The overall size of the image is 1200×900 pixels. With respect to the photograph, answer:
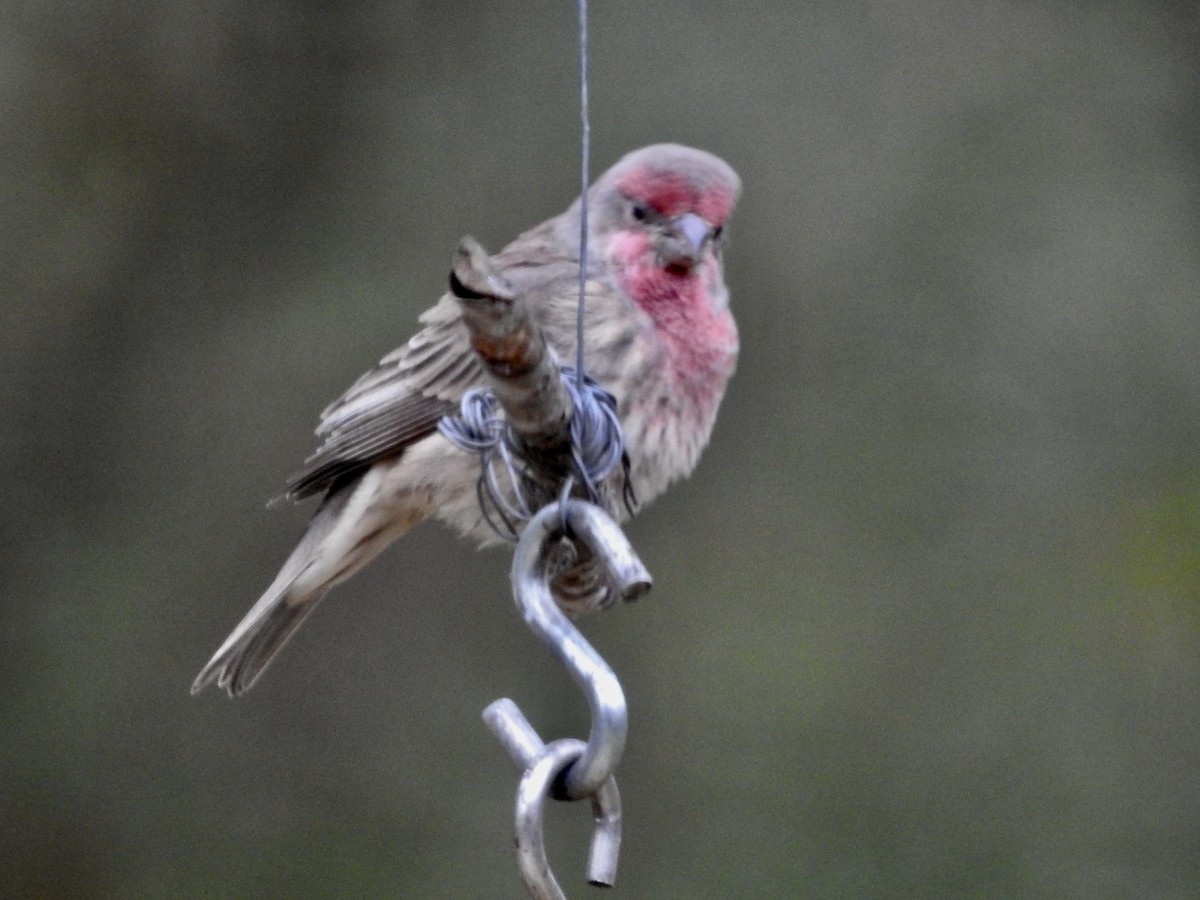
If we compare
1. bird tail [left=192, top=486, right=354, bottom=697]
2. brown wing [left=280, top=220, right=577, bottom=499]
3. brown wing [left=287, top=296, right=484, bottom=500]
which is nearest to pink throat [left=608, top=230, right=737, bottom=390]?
brown wing [left=280, top=220, right=577, bottom=499]

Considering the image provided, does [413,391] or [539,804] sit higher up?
[413,391]

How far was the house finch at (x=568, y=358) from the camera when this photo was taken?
2947 millimetres

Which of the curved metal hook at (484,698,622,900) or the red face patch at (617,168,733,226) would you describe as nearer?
the curved metal hook at (484,698,622,900)

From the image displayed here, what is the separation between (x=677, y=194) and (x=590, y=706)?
56.7 inches

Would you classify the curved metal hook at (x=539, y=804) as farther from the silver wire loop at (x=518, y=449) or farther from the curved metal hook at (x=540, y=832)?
the silver wire loop at (x=518, y=449)

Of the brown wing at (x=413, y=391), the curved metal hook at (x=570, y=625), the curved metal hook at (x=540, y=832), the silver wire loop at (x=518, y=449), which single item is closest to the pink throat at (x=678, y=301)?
the brown wing at (x=413, y=391)

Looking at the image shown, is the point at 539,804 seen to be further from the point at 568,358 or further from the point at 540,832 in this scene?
the point at 568,358

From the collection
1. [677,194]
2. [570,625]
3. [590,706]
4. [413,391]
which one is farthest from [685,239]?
[590,706]

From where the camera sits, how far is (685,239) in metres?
2.92

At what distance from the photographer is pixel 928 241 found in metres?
4.94

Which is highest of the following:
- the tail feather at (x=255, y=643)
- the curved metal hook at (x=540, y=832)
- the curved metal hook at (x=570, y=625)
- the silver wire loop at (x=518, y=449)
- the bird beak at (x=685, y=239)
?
the bird beak at (x=685, y=239)

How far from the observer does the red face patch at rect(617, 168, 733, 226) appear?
2.90 m

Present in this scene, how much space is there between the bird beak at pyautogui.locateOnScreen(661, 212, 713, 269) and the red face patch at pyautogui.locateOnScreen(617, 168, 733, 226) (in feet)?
0.05

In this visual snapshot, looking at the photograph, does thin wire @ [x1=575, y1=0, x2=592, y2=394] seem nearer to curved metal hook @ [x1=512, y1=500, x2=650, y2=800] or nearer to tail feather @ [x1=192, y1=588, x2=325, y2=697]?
curved metal hook @ [x1=512, y1=500, x2=650, y2=800]
